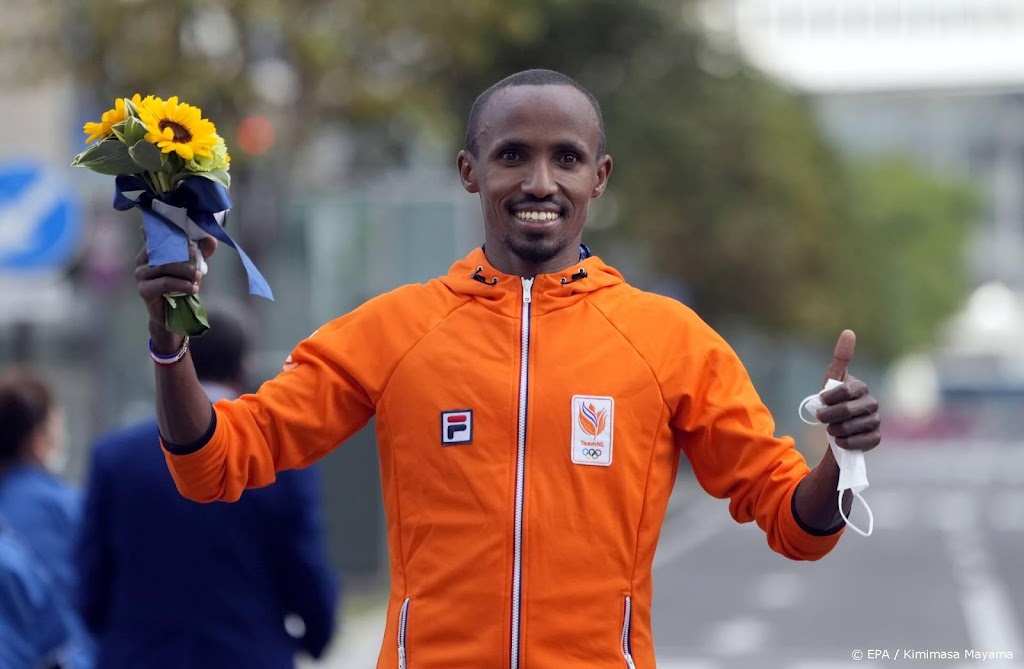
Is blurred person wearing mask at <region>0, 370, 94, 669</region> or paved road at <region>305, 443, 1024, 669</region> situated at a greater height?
blurred person wearing mask at <region>0, 370, 94, 669</region>

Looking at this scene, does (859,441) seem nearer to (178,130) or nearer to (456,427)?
(456,427)

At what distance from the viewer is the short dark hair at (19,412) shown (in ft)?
19.1

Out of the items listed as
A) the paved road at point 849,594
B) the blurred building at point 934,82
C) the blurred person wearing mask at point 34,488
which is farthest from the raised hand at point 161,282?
the blurred building at point 934,82

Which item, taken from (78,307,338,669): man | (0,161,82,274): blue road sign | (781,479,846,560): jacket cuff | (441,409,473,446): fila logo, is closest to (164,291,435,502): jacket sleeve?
(441,409,473,446): fila logo

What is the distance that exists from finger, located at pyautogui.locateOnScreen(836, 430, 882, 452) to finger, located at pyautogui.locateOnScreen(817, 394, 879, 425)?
1.2 inches

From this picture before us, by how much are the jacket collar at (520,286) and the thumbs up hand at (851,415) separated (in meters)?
0.50

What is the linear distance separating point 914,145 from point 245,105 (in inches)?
4440

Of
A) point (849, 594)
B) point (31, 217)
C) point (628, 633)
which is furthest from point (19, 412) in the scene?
point (849, 594)

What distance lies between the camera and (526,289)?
3414mm

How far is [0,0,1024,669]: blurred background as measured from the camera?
580 inches

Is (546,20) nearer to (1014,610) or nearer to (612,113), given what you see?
(612,113)

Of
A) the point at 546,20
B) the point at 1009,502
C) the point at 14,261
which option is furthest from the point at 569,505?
the point at 1009,502

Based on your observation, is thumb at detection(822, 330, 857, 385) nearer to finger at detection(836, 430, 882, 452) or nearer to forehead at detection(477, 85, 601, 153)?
finger at detection(836, 430, 882, 452)

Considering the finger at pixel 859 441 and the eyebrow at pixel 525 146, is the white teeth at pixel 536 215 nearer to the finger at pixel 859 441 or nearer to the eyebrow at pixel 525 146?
the eyebrow at pixel 525 146
